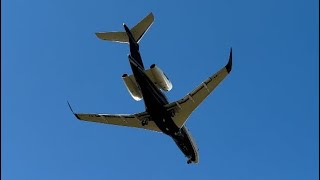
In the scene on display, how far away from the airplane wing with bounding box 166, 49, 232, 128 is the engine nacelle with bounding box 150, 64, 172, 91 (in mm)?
1875

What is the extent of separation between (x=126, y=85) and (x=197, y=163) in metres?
11.6

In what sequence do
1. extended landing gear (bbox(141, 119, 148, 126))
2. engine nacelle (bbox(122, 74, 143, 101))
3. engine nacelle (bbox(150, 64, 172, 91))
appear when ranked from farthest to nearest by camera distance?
extended landing gear (bbox(141, 119, 148, 126)) → engine nacelle (bbox(122, 74, 143, 101)) → engine nacelle (bbox(150, 64, 172, 91))

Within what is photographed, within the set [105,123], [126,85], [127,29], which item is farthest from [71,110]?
[127,29]

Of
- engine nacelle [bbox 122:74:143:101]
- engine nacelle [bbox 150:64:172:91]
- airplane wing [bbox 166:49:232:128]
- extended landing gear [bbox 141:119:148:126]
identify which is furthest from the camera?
extended landing gear [bbox 141:119:148:126]

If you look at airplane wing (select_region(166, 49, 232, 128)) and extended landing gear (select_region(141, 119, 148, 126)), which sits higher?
extended landing gear (select_region(141, 119, 148, 126))

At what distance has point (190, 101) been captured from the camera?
46875 mm

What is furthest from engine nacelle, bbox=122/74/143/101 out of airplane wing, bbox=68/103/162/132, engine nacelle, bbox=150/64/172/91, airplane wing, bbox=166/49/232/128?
airplane wing, bbox=68/103/162/132

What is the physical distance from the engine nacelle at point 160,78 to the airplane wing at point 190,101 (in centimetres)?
188

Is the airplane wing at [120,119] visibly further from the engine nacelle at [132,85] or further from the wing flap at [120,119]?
the engine nacelle at [132,85]

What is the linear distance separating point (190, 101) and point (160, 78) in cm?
361

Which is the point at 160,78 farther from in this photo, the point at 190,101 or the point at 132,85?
the point at 190,101

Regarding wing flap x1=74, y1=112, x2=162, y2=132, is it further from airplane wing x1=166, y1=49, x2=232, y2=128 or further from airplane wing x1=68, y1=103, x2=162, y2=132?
airplane wing x1=166, y1=49, x2=232, y2=128

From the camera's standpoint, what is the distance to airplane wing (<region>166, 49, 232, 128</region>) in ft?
146

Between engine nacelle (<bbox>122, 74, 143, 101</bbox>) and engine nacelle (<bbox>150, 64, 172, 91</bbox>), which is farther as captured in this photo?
engine nacelle (<bbox>122, 74, 143, 101</bbox>)
